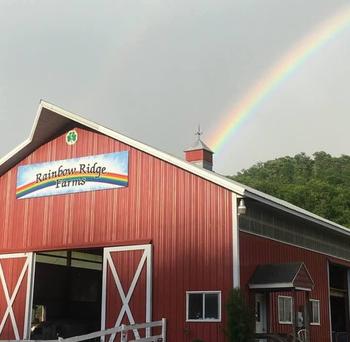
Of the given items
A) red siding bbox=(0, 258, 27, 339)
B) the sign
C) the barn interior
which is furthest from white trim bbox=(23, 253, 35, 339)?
the barn interior

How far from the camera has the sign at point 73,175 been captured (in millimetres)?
22141

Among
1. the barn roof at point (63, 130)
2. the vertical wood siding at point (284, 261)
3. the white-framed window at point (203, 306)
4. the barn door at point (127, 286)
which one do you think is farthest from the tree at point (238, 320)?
the barn roof at point (63, 130)

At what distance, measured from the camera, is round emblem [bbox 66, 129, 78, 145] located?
76.8 ft

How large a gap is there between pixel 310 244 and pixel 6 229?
→ 11.6 m

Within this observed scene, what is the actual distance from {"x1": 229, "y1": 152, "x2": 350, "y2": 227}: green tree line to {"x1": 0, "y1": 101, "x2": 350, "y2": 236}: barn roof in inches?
1415

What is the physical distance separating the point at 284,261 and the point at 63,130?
Result: 9.25 m

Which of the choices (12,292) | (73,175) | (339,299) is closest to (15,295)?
(12,292)

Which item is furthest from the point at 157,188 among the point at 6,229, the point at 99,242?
the point at 6,229

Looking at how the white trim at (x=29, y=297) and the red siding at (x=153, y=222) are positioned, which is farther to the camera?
the white trim at (x=29, y=297)

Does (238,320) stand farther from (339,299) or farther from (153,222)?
(339,299)

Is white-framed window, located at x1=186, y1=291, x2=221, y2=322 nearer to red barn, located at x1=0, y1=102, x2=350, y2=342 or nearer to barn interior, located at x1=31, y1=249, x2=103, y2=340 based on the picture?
red barn, located at x1=0, y1=102, x2=350, y2=342

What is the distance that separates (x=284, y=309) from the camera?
71.7 feet

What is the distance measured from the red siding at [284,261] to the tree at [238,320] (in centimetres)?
92

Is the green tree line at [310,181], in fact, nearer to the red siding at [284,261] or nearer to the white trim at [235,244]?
the red siding at [284,261]
